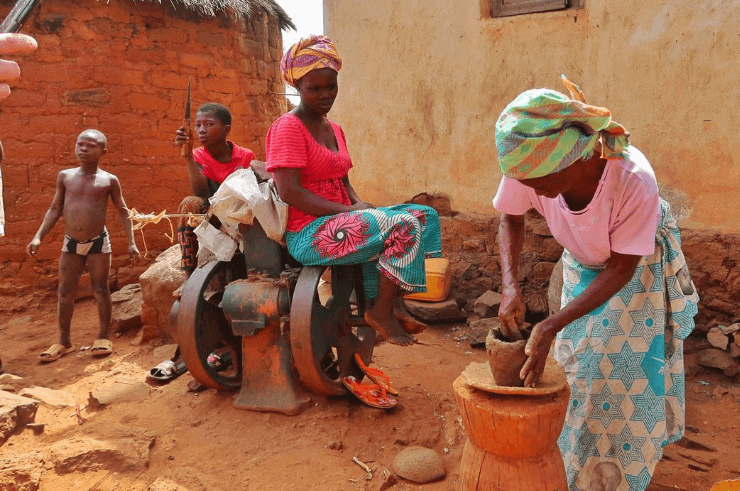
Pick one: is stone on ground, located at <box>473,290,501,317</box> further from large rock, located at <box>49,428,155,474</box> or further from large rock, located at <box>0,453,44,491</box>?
large rock, located at <box>0,453,44,491</box>

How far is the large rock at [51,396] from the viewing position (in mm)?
3955

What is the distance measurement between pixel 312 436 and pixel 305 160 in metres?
1.54

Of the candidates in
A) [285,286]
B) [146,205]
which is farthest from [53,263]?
[285,286]

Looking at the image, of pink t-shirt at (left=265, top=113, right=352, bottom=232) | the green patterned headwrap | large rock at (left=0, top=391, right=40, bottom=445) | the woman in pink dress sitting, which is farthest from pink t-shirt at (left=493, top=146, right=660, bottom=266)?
large rock at (left=0, top=391, right=40, bottom=445)

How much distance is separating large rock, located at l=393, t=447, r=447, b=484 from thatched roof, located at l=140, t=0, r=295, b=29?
5.91 meters

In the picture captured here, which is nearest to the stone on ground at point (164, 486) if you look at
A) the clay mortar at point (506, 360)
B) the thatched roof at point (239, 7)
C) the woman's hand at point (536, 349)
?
the clay mortar at point (506, 360)

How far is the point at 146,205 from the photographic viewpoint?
706cm

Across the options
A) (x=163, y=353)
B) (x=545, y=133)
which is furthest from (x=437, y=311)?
(x=545, y=133)

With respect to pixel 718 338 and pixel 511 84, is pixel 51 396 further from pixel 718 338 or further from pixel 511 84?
pixel 718 338

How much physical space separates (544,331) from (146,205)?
6019 millimetres

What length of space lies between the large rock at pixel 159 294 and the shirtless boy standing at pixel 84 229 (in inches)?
13.4

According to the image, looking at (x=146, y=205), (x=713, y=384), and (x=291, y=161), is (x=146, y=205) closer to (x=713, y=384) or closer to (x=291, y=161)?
(x=291, y=161)

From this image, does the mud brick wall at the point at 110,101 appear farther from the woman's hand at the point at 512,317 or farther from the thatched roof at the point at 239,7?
the woman's hand at the point at 512,317

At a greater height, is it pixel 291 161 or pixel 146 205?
pixel 291 161
